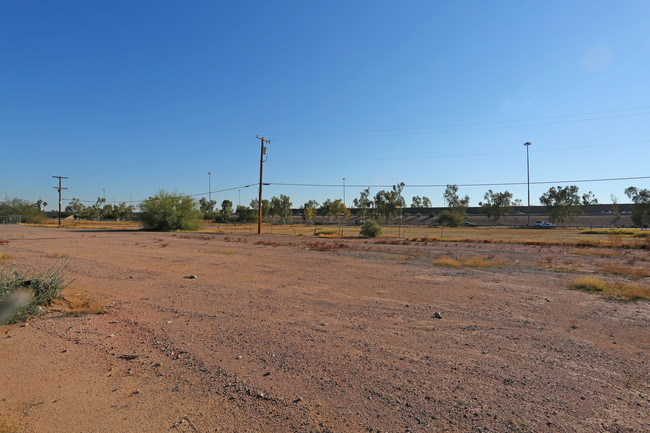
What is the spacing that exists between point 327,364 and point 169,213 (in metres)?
61.4

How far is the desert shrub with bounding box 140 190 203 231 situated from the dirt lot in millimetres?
53710

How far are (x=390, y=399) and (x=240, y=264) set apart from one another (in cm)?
1401

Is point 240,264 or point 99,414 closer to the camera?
point 99,414

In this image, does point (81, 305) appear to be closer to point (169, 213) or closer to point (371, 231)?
point (371, 231)

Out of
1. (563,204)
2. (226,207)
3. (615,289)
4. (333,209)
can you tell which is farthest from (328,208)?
(615,289)

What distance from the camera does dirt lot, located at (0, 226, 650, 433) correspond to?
3.86 m

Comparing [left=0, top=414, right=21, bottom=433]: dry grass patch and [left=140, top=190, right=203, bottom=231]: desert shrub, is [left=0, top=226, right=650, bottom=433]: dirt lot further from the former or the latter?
[left=140, top=190, right=203, bottom=231]: desert shrub

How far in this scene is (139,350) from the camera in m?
5.72

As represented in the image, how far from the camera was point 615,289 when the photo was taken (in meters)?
11.7

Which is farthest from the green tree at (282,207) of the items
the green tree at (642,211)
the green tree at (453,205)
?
the green tree at (642,211)

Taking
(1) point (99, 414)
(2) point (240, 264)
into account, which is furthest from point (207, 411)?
(2) point (240, 264)

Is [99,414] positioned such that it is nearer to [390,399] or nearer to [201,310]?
[390,399]

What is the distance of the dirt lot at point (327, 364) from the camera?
12.6 feet

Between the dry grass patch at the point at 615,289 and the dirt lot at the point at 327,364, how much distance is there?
1126mm
